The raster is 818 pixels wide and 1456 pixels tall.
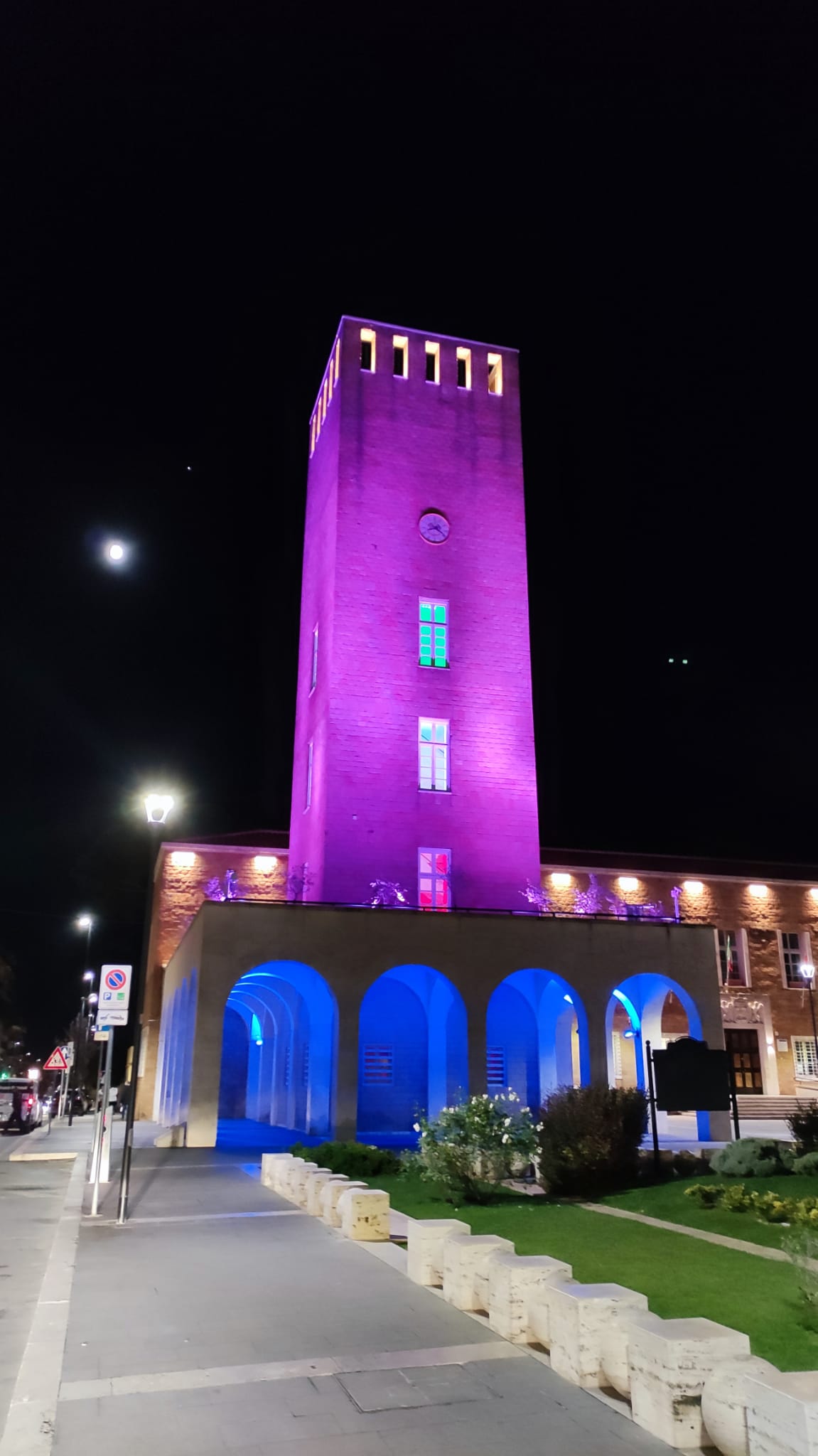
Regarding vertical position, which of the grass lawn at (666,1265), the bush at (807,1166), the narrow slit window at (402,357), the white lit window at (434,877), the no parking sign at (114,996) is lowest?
the grass lawn at (666,1265)

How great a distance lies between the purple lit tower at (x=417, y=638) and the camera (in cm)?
2981

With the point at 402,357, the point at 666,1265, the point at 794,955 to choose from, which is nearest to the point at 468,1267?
the point at 666,1265

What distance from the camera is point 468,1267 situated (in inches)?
340

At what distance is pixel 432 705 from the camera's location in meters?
30.9

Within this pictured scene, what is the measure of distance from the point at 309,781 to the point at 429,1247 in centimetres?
2405

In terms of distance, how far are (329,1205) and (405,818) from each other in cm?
1700

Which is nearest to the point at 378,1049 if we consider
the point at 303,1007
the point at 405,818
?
the point at 303,1007

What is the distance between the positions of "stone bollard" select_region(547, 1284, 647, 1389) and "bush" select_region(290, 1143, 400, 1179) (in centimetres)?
1073

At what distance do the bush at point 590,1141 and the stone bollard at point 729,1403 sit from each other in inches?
405

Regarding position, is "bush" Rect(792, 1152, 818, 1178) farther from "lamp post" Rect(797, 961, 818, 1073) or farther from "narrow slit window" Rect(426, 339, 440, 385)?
"lamp post" Rect(797, 961, 818, 1073)

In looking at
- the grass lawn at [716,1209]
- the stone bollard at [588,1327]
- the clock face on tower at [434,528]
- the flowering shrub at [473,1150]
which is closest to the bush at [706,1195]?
the grass lawn at [716,1209]

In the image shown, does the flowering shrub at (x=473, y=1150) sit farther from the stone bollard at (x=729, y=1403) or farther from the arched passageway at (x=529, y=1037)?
the arched passageway at (x=529, y=1037)

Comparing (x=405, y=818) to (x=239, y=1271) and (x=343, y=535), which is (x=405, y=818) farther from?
(x=239, y=1271)

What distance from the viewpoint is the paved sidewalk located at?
5.73 metres
